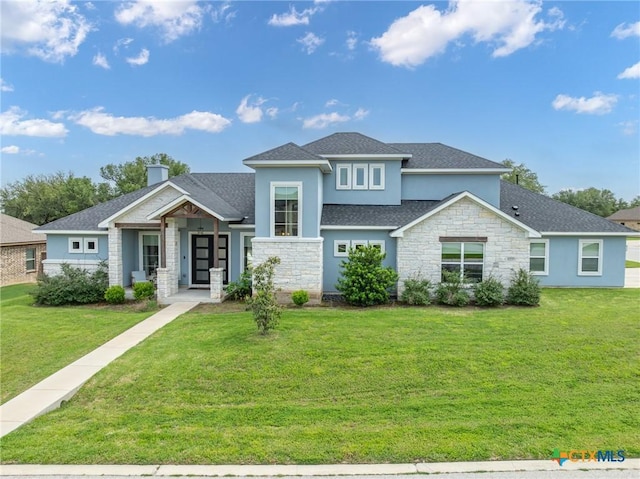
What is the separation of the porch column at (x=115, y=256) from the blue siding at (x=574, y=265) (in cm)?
1857

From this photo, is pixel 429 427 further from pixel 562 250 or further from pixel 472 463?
pixel 562 250

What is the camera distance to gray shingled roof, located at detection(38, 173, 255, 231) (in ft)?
51.4

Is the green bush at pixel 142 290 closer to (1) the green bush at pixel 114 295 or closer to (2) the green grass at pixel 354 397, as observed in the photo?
(1) the green bush at pixel 114 295

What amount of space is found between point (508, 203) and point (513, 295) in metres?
6.84

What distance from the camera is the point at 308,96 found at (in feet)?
77.9

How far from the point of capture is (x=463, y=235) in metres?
13.7

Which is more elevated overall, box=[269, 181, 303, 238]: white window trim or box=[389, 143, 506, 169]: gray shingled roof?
box=[389, 143, 506, 169]: gray shingled roof

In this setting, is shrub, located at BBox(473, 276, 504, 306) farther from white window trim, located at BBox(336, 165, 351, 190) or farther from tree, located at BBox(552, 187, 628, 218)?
tree, located at BBox(552, 187, 628, 218)

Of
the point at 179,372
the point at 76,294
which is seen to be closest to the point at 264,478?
the point at 179,372

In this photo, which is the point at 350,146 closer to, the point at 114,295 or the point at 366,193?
the point at 366,193

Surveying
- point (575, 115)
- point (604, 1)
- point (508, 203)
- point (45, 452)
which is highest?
point (604, 1)

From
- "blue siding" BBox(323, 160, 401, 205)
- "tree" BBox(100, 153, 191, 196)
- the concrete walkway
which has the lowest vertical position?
the concrete walkway

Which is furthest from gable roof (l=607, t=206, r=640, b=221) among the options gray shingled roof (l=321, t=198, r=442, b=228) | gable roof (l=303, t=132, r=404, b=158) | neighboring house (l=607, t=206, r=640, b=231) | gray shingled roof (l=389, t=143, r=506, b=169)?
gable roof (l=303, t=132, r=404, b=158)

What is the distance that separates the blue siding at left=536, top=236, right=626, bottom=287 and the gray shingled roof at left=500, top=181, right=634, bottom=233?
1.70 feet
